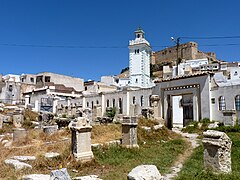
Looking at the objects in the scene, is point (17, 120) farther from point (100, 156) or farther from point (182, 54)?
point (182, 54)

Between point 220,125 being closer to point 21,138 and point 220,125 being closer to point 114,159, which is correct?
point 114,159

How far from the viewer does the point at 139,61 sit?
48781mm

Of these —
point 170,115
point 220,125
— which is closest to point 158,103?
point 170,115

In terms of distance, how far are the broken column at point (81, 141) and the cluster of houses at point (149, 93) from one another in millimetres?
10831

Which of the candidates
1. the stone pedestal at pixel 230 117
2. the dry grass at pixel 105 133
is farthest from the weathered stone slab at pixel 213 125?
the dry grass at pixel 105 133

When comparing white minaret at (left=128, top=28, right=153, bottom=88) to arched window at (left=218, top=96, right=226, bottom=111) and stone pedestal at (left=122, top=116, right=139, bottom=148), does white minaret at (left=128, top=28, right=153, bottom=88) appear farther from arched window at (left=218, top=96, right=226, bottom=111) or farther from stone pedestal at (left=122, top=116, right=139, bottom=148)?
stone pedestal at (left=122, top=116, right=139, bottom=148)

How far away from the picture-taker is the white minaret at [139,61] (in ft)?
159

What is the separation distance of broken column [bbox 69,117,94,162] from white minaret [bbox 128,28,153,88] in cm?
3967

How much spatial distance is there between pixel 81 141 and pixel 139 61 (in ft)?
136

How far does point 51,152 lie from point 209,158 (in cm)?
588

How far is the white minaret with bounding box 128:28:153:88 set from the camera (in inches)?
1903

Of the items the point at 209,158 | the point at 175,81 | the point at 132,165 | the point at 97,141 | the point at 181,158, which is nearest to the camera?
the point at 209,158

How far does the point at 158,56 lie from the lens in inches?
3349

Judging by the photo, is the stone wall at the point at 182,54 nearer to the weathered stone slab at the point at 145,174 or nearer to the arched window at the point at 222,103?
the arched window at the point at 222,103
